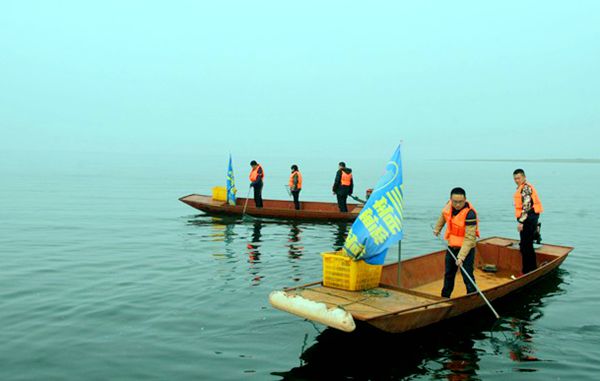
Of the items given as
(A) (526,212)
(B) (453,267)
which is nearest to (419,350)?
(B) (453,267)

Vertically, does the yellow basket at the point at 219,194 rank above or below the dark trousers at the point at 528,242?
above

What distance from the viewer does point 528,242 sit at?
12773mm

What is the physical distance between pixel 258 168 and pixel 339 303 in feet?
54.2

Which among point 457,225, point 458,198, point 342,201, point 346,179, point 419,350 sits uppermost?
point 346,179

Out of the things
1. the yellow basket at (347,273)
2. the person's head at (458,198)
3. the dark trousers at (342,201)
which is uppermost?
the person's head at (458,198)

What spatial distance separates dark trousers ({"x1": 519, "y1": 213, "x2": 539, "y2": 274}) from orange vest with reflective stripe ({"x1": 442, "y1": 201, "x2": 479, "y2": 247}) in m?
3.82

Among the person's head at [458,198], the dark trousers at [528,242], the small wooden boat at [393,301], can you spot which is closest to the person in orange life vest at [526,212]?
the dark trousers at [528,242]

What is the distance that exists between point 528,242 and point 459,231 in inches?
172

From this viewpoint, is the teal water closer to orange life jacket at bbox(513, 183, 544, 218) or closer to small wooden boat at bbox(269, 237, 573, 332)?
small wooden boat at bbox(269, 237, 573, 332)

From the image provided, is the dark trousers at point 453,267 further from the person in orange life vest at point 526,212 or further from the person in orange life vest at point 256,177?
the person in orange life vest at point 256,177

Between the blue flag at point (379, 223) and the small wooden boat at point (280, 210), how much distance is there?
13.2 m

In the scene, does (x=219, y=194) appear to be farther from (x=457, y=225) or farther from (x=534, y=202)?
(x=457, y=225)

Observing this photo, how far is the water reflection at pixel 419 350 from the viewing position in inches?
304

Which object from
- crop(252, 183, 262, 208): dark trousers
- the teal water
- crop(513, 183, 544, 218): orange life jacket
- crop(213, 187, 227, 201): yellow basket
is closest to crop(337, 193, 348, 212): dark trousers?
crop(252, 183, 262, 208): dark trousers
